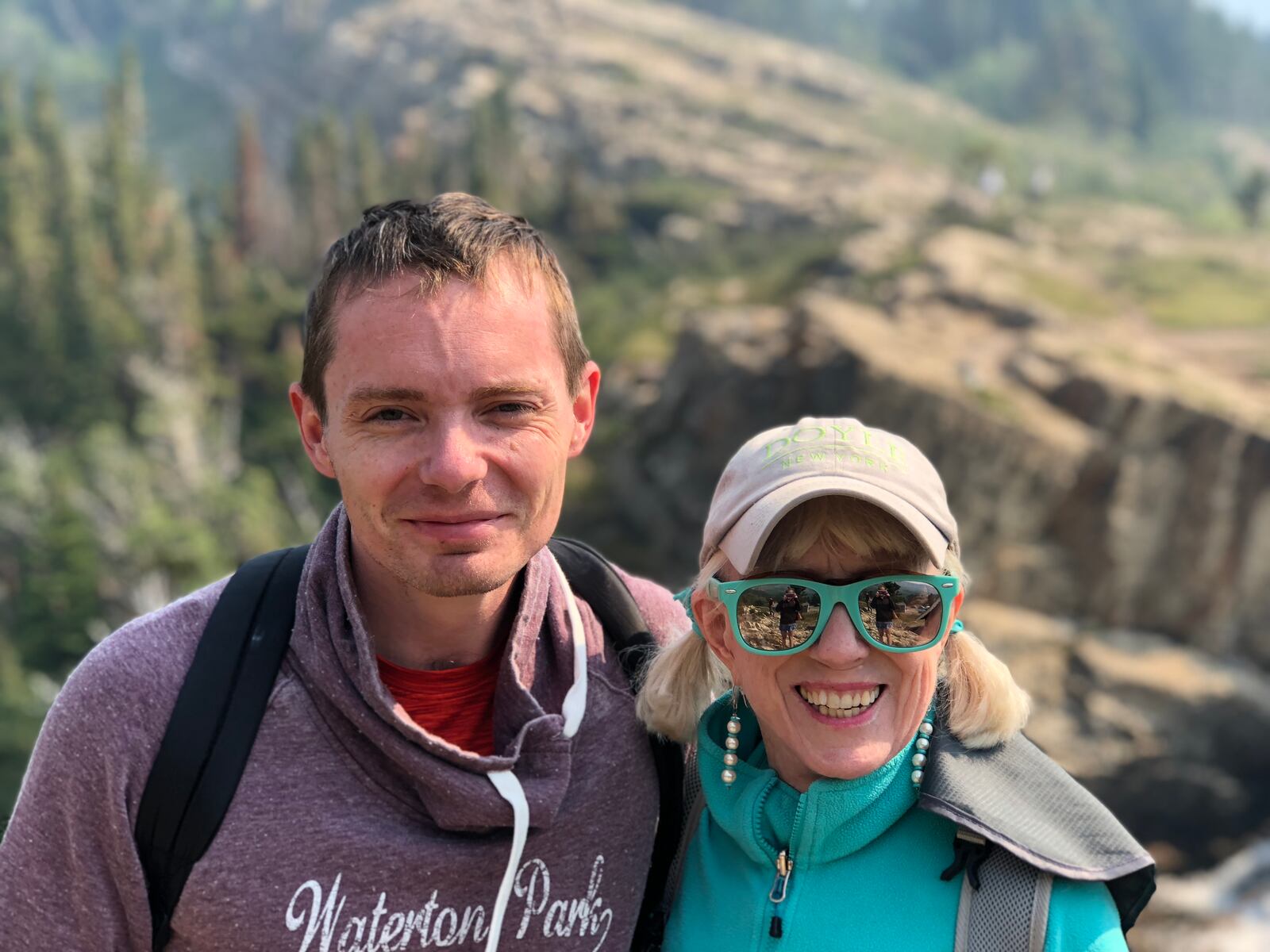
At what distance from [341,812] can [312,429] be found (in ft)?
2.75

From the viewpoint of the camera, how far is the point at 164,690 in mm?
2377

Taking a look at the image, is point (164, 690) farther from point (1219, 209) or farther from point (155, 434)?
point (1219, 209)

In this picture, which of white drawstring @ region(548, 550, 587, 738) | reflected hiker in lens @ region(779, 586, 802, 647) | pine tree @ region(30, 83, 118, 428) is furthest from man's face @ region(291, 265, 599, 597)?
pine tree @ region(30, 83, 118, 428)

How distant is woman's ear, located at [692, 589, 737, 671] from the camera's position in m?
2.68

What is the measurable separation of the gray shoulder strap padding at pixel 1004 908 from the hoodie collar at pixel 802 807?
0.23m

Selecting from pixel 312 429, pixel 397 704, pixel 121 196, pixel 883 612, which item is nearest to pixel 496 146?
pixel 121 196

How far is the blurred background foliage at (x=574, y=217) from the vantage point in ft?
89.6

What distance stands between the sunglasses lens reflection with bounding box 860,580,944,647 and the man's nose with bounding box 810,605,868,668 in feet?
0.11

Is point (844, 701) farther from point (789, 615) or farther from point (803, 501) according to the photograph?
point (803, 501)

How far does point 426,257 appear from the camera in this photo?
249 cm

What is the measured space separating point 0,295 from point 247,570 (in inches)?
1638

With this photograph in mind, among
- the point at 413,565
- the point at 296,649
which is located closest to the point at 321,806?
the point at 296,649

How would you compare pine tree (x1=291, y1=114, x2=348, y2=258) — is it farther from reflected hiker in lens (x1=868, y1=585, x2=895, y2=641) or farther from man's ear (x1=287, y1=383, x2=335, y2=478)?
reflected hiker in lens (x1=868, y1=585, x2=895, y2=641)

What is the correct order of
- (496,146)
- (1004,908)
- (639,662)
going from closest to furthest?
(1004,908) < (639,662) < (496,146)
